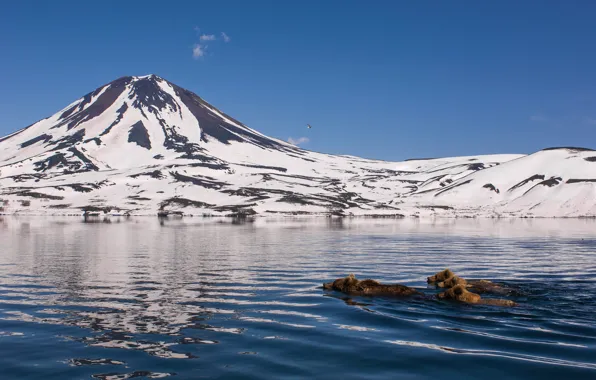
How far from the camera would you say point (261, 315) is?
26000 millimetres

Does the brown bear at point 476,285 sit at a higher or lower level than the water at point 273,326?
higher

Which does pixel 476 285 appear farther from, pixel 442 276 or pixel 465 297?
pixel 465 297

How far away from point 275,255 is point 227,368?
129 feet

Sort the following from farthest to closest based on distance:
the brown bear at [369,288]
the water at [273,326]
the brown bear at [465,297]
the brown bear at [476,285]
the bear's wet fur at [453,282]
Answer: the brown bear at [476,285] < the bear's wet fur at [453,282] < the brown bear at [369,288] < the brown bear at [465,297] < the water at [273,326]

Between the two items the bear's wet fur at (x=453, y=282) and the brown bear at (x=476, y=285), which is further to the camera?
the brown bear at (x=476, y=285)

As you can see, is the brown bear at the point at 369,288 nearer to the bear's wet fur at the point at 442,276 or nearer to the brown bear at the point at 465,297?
the brown bear at the point at 465,297

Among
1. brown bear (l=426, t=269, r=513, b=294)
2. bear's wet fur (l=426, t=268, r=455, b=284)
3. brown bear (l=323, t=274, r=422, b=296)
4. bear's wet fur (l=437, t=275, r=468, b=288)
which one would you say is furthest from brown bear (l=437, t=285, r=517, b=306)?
bear's wet fur (l=426, t=268, r=455, b=284)

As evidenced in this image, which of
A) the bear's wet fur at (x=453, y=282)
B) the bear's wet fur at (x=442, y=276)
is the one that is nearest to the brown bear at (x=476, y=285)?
the bear's wet fur at (x=453, y=282)

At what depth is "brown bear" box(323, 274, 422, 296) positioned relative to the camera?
3023 centimetres

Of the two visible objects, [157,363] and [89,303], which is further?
[89,303]

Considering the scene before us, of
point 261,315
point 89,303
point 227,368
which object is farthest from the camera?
point 89,303

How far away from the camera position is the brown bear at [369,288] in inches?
1190

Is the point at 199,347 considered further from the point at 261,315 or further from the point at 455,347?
the point at 455,347

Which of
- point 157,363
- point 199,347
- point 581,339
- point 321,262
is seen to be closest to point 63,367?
point 157,363
